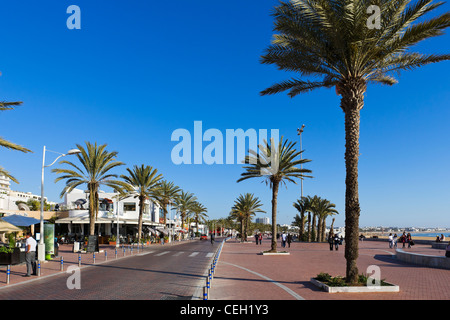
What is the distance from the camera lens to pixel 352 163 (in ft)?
42.5

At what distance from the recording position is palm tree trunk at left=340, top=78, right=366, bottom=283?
12.5 metres

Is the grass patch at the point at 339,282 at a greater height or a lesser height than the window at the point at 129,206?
greater

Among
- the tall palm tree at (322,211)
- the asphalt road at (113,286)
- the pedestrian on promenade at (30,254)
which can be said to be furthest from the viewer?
the tall palm tree at (322,211)

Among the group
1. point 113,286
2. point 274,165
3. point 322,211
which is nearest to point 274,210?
point 274,165

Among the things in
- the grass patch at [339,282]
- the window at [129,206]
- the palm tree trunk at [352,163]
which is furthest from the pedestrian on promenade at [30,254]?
the window at [129,206]

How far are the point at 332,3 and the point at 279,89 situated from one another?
4.45 m

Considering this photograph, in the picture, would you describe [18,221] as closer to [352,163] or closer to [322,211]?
[352,163]

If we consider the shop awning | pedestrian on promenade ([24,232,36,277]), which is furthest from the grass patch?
the shop awning

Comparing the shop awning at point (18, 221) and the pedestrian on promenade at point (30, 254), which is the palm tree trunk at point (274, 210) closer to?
the shop awning at point (18, 221)

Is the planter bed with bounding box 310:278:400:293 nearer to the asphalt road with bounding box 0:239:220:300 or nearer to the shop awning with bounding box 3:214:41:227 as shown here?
the asphalt road with bounding box 0:239:220:300

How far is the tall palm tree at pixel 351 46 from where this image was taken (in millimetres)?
12047
